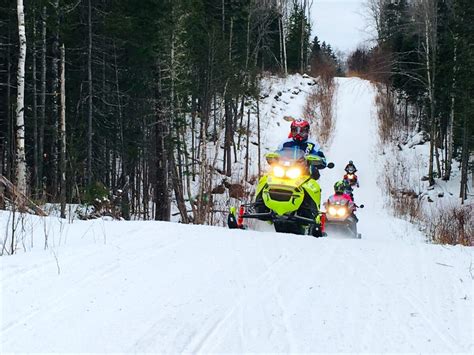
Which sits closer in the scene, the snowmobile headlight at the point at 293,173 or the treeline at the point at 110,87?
the snowmobile headlight at the point at 293,173

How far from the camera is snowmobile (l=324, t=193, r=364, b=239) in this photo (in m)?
10.9

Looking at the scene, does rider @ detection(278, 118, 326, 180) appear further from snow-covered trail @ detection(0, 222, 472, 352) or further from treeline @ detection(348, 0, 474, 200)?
treeline @ detection(348, 0, 474, 200)

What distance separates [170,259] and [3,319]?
6.42 ft

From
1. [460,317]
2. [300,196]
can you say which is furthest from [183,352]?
[300,196]

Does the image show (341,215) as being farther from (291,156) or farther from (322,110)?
(322,110)

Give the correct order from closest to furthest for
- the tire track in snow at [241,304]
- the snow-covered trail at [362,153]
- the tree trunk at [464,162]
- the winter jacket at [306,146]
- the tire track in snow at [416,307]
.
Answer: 1. the tire track in snow at [241,304]
2. the tire track in snow at [416,307]
3. the winter jacket at [306,146]
4. the snow-covered trail at [362,153]
5. the tree trunk at [464,162]

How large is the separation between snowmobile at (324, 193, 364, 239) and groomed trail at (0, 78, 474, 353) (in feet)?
15.7

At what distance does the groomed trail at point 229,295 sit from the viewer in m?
2.83

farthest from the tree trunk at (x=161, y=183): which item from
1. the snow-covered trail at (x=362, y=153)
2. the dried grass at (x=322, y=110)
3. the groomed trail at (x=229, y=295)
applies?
the dried grass at (x=322, y=110)

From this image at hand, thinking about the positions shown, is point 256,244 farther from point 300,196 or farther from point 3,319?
point 3,319

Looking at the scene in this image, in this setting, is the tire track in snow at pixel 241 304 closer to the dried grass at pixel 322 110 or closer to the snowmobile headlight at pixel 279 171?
the snowmobile headlight at pixel 279 171

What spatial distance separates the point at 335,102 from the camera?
1508 inches

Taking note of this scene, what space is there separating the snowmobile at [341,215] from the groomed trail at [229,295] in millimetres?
4787

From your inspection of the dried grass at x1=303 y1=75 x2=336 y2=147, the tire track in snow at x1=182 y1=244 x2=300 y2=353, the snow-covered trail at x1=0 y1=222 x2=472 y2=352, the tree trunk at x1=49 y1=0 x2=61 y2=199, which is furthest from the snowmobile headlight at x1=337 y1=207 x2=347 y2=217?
the dried grass at x1=303 y1=75 x2=336 y2=147
